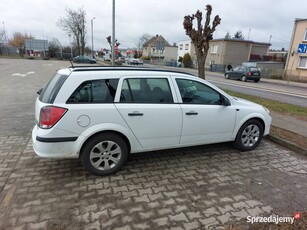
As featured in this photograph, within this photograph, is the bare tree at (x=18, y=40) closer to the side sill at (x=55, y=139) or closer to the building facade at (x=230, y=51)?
the building facade at (x=230, y=51)

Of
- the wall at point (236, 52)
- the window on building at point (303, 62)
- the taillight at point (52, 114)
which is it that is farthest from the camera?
the wall at point (236, 52)

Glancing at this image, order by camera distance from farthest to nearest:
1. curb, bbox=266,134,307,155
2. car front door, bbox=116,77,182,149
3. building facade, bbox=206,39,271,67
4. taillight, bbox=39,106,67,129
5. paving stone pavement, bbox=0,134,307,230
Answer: building facade, bbox=206,39,271,67 → curb, bbox=266,134,307,155 → car front door, bbox=116,77,182,149 → taillight, bbox=39,106,67,129 → paving stone pavement, bbox=0,134,307,230

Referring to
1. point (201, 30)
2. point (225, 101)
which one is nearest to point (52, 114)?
point (225, 101)

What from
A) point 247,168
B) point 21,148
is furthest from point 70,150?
point 247,168

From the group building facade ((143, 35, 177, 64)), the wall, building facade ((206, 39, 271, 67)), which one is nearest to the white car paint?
building facade ((206, 39, 271, 67))

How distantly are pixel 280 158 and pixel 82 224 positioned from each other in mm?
3803

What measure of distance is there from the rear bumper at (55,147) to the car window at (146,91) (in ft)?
3.19

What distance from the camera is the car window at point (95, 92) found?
3.16 m

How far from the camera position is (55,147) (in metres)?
3.12

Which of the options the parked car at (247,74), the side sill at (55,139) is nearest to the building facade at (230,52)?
the parked car at (247,74)

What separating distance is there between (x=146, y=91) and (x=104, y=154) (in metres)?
1.19

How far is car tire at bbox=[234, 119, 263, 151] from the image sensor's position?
4.45m

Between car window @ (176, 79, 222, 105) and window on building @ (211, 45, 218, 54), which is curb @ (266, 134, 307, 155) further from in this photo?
window on building @ (211, 45, 218, 54)

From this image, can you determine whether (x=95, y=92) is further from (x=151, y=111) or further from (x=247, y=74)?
(x=247, y=74)
